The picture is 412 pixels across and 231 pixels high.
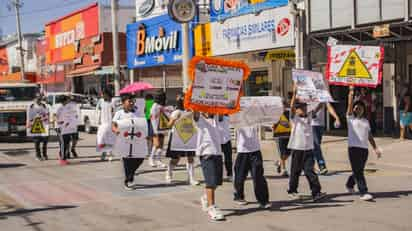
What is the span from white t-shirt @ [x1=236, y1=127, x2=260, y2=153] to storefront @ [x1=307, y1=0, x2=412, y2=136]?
7997mm

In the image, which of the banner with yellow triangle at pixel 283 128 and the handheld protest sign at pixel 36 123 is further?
the handheld protest sign at pixel 36 123

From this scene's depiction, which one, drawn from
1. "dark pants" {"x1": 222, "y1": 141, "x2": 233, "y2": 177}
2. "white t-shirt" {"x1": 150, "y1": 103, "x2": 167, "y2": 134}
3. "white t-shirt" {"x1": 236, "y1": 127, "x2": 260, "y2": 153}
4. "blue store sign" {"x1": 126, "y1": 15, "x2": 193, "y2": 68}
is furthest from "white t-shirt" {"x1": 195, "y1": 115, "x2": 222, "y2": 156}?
"blue store sign" {"x1": 126, "y1": 15, "x2": 193, "y2": 68}

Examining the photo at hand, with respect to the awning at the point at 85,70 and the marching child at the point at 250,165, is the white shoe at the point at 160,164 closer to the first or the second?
Answer: the marching child at the point at 250,165

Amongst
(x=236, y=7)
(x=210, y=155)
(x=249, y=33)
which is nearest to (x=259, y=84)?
(x=236, y=7)

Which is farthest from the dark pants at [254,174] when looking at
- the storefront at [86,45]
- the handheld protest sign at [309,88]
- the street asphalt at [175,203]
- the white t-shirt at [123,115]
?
the storefront at [86,45]

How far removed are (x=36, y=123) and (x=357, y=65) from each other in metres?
9.50

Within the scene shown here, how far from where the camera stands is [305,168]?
8922 mm

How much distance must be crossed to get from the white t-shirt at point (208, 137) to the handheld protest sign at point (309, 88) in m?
1.70

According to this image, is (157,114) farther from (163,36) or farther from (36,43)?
(36,43)

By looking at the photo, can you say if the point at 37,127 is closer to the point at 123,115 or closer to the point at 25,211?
the point at 123,115

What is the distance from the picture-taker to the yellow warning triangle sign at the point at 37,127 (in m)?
15.8

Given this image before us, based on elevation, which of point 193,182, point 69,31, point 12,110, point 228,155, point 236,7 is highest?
point 69,31

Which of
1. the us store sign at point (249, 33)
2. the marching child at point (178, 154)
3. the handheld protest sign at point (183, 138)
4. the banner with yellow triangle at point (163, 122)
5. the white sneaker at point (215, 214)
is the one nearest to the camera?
the white sneaker at point (215, 214)

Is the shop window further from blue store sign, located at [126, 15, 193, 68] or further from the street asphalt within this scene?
the street asphalt
